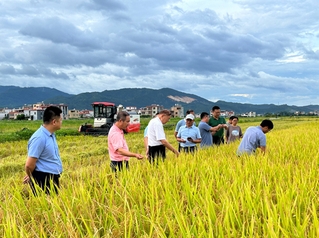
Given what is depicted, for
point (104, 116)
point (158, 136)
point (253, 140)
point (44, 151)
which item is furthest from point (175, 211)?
point (104, 116)

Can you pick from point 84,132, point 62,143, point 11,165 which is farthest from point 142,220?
point 84,132

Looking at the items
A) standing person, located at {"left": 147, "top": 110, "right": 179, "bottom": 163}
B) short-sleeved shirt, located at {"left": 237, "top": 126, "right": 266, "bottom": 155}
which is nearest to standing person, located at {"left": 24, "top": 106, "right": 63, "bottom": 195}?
standing person, located at {"left": 147, "top": 110, "right": 179, "bottom": 163}

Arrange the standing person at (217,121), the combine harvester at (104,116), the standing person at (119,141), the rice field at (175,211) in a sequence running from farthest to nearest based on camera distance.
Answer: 1. the combine harvester at (104,116)
2. the standing person at (217,121)
3. the standing person at (119,141)
4. the rice field at (175,211)

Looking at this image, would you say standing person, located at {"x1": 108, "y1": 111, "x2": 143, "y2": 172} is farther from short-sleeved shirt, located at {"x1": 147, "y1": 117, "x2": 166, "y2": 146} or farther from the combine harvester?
the combine harvester

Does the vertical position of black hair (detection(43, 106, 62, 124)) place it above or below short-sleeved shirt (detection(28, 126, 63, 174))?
above

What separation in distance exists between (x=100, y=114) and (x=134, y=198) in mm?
17626

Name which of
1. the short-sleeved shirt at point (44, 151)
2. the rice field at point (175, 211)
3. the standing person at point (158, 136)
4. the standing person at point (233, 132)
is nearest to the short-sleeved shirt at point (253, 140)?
the standing person at point (158, 136)

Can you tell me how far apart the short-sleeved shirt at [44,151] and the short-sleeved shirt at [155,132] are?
73.0 inches

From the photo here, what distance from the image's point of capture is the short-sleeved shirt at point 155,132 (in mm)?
5100

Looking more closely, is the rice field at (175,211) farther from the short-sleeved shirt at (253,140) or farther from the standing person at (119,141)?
the short-sleeved shirt at (253,140)

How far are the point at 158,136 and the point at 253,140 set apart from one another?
1492 millimetres

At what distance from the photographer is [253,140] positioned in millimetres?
5086

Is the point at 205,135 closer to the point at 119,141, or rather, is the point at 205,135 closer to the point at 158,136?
the point at 158,136

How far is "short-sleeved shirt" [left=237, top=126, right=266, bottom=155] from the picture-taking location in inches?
197
